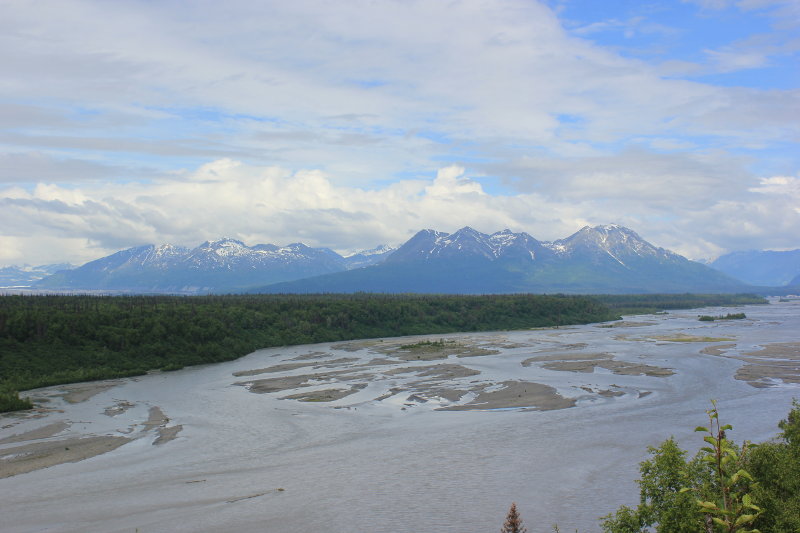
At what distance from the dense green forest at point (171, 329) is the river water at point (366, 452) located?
19.5ft

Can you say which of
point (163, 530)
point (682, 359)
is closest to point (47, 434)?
point (163, 530)

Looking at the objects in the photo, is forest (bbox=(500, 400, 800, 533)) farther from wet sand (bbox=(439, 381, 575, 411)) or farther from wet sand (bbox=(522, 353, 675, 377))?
wet sand (bbox=(522, 353, 675, 377))

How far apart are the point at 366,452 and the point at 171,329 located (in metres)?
51.3

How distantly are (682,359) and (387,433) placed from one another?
47379mm

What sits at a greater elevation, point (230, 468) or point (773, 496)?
point (773, 496)

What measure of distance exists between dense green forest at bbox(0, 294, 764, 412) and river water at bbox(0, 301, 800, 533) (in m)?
5.94

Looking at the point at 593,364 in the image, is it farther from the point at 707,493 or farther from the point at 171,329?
the point at 707,493

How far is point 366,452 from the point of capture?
1411 inches

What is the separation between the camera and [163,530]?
25.1m

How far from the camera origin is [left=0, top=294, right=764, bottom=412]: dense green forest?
63.6m

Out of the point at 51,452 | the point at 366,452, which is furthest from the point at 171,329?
the point at 366,452

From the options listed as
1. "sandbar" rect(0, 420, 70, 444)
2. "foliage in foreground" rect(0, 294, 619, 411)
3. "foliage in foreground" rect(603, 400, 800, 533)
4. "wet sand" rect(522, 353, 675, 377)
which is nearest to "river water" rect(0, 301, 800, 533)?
"sandbar" rect(0, 420, 70, 444)

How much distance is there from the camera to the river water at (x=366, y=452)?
26.6 metres

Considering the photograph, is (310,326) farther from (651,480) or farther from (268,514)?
(651,480)
